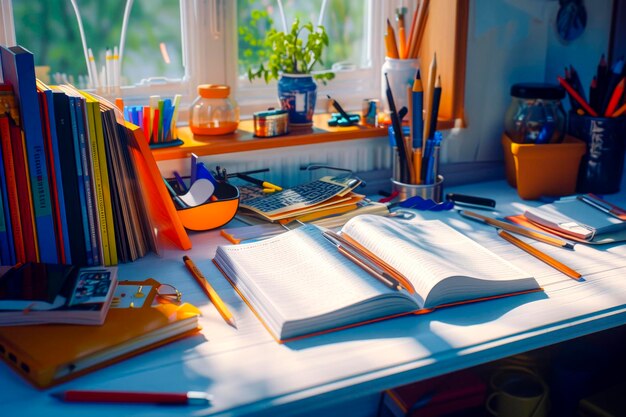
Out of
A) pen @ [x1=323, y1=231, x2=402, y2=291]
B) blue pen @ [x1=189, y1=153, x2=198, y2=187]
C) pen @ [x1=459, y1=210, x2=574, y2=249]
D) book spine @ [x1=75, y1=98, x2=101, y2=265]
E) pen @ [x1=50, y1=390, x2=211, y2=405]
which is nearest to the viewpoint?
pen @ [x1=50, y1=390, x2=211, y2=405]

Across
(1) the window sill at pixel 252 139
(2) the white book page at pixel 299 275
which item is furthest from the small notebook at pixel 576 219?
(2) the white book page at pixel 299 275

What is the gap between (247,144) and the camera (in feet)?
5.09

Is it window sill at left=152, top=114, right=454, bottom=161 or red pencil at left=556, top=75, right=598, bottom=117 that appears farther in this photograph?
red pencil at left=556, top=75, right=598, bottom=117

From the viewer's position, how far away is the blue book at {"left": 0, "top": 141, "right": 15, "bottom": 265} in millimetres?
1143

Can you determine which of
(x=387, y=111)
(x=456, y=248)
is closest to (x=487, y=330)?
(x=456, y=248)

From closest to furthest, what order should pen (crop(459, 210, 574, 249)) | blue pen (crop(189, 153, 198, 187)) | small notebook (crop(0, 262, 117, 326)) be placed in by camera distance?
small notebook (crop(0, 262, 117, 326)) < pen (crop(459, 210, 574, 249)) < blue pen (crop(189, 153, 198, 187))

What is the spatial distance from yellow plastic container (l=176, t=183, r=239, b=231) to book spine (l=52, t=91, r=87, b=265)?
0.65ft

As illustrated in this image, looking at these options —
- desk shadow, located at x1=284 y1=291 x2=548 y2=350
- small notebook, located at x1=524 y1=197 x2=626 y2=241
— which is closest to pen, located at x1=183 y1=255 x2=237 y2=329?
desk shadow, located at x1=284 y1=291 x2=548 y2=350

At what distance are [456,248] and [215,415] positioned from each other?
1.98ft

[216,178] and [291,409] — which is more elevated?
[216,178]

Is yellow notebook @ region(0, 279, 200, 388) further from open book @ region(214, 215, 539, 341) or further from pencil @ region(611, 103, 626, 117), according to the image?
pencil @ region(611, 103, 626, 117)

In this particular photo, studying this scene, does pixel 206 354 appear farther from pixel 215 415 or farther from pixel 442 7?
pixel 442 7

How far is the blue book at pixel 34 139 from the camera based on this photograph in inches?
43.3

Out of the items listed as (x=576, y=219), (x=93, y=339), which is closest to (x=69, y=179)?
(x=93, y=339)
